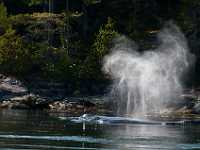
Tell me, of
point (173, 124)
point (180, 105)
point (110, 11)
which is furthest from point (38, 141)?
point (110, 11)

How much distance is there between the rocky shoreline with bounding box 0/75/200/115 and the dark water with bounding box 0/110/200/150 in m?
11.2

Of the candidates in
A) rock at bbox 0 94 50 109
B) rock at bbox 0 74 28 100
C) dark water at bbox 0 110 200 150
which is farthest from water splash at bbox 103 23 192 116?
dark water at bbox 0 110 200 150

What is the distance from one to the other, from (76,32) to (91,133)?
218 feet

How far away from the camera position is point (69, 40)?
136 metres

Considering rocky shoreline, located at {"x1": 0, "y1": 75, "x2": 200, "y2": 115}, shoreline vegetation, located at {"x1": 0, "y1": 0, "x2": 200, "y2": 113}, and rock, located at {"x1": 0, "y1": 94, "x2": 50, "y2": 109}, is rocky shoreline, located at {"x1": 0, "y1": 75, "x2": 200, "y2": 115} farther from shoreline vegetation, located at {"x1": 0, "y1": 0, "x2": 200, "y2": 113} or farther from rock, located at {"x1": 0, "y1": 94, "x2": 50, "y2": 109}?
shoreline vegetation, located at {"x1": 0, "y1": 0, "x2": 200, "y2": 113}

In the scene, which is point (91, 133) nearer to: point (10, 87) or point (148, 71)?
point (148, 71)

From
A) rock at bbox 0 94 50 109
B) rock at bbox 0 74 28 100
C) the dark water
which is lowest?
the dark water

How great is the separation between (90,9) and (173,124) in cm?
5972

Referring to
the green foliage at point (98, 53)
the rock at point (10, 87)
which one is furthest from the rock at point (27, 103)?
the green foliage at point (98, 53)

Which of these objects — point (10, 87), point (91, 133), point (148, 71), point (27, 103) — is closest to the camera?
point (91, 133)

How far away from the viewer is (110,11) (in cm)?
14512

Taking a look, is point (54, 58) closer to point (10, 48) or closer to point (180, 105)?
point (10, 48)

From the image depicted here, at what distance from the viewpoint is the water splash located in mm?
109812

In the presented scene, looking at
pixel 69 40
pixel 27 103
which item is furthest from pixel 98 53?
pixel 27 103
